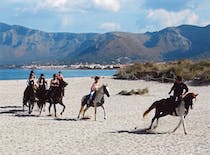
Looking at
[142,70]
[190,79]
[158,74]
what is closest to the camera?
[190,79]

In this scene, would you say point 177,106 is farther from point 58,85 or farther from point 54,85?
point 54,85

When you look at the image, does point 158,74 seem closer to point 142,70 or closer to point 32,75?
point 142,70

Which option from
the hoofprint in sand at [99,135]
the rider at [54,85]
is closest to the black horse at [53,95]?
the rider at [54,85]

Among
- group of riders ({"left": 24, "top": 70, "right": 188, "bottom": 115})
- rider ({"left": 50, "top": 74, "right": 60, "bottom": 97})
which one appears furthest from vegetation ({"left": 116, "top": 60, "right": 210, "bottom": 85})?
rider ({"left": 50, "top": 74, "right": 60, "bottom": 97})

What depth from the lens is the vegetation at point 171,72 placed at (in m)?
47.6

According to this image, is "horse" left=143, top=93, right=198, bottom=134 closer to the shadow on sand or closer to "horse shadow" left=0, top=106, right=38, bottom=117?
"horse shadow" left=0, top=106, right=38, bottom=117

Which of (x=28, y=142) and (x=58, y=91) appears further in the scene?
(x=58, y=91)

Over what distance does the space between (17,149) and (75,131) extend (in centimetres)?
352

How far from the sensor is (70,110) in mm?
22812

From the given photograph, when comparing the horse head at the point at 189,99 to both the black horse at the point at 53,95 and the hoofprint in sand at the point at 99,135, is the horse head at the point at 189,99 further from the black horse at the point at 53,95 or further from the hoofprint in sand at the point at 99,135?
the black horse at the point at 53,95

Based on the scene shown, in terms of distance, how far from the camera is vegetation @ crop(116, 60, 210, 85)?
47556mm

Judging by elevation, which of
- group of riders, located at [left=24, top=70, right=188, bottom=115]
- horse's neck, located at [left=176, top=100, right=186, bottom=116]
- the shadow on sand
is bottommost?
the shadow on sand

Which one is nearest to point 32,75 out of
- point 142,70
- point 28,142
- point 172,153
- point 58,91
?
point 58,91

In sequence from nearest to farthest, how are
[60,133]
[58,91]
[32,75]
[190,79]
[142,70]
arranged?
[60,133] < [58,91] < [32,75] < [190,79] < [142,70]
